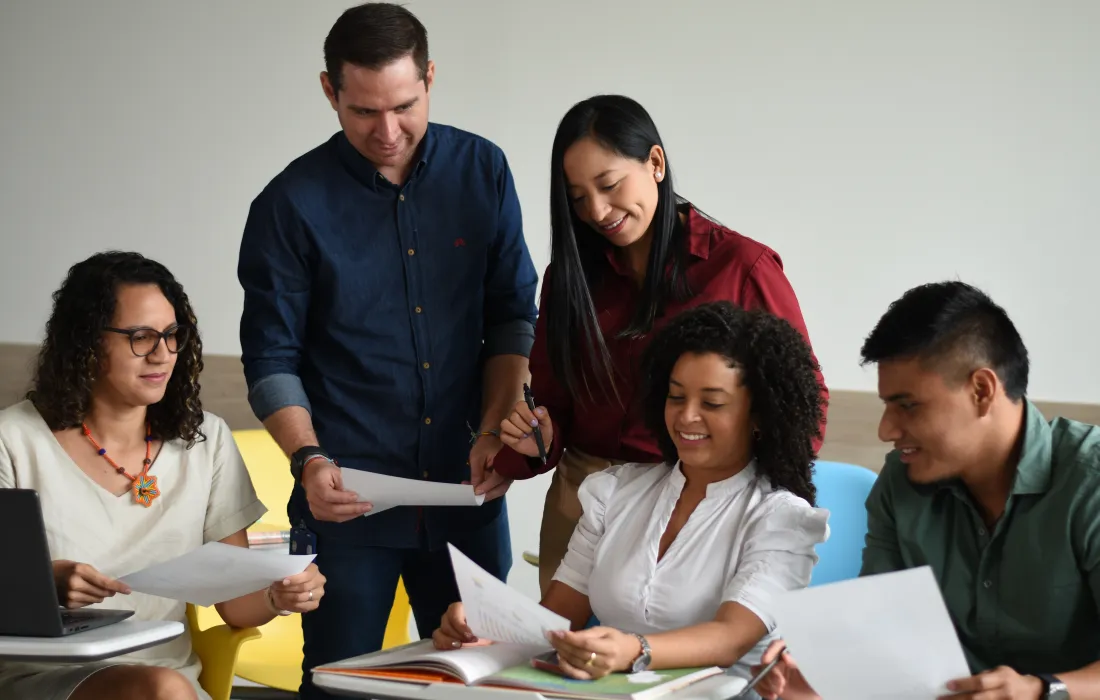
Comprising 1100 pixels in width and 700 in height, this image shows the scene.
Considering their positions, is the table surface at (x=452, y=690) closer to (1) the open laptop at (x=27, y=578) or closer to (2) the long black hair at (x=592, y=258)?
(1) the open laptop at (x=27, y=578)

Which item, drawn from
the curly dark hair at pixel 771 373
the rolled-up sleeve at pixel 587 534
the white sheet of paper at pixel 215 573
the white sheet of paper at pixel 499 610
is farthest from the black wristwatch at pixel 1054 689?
the white sheet of paper at pixel 215 573

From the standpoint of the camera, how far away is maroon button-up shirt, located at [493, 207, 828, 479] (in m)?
2.06

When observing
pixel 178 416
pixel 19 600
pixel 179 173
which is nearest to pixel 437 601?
pixel 178 416

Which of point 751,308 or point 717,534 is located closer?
point 717,534

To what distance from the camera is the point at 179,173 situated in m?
3.77

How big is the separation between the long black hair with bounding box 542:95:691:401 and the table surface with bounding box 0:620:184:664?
2.63 ft

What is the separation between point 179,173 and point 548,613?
2648 mm

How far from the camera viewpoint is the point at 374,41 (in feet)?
7.10

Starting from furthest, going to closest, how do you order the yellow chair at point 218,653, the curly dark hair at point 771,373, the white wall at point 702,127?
the white wall at point 702,127
the yellow chair at point 218,653
the curly dark hair at point 771,373

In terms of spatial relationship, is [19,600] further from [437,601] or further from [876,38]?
[876,38]

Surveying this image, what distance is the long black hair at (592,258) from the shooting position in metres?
2.04

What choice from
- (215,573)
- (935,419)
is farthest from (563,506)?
(935,419)

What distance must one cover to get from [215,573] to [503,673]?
0.54 meters

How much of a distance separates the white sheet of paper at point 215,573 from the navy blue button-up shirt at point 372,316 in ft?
1.35
